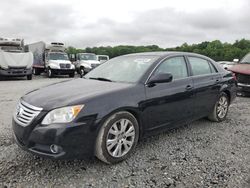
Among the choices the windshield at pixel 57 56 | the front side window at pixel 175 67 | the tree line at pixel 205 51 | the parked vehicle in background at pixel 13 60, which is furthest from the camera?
the tree line at pixel 205 51

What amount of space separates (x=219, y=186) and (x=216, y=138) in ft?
5.48

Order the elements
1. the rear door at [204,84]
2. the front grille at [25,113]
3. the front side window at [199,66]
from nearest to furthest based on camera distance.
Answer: the front grille at [25,113] → the rear door at [204,84] → the front side window at [199,66]

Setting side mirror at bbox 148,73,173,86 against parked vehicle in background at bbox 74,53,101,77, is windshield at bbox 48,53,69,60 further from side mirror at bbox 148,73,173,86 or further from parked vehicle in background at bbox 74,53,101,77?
side mirror at bbox 148,73,173,86

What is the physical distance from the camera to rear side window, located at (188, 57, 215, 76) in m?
4.85

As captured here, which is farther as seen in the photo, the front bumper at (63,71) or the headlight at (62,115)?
the front bumper at (63,71)

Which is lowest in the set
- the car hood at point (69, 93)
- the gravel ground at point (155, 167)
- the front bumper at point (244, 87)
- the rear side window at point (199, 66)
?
the gravel ground at point (155, 167)

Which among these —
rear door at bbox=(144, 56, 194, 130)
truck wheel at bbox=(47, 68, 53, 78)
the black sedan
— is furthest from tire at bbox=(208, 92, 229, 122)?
truck wheel at bbox=(47, 68, 53, 78)

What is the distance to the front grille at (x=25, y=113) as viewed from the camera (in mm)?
3152

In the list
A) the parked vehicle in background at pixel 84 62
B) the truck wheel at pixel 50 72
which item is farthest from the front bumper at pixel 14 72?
the parked vehicle in background at pixel 84 62

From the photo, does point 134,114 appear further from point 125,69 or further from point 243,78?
point 243,78

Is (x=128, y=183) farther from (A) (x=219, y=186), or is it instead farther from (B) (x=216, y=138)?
(B) (x=216, y=138)

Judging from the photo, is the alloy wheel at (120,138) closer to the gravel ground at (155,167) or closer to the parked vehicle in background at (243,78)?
the gravel ground at (155,167)

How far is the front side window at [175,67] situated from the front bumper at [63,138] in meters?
1.53

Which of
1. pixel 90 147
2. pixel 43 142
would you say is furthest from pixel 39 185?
pixel 90 147
